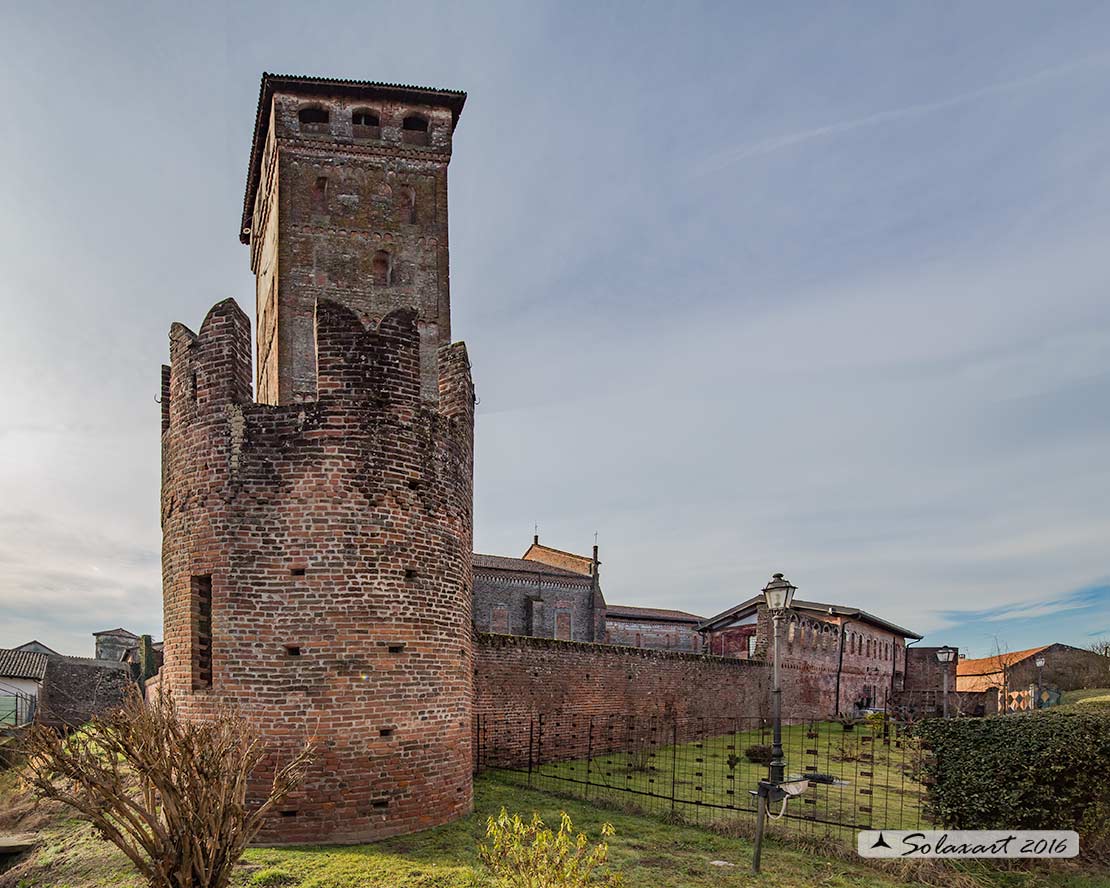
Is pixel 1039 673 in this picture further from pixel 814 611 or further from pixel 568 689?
pixel 568 689

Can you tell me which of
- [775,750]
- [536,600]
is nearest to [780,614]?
[775,750]

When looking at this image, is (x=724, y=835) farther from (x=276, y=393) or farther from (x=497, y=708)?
(x=276, y=393)

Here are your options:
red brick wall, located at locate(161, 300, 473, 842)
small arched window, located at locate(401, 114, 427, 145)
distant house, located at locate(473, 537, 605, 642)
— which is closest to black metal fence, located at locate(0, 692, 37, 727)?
distant house, located at locate(473, 537, 605, 642)

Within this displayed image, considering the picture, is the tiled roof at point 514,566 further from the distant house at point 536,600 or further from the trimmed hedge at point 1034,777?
the trimmed hedge at point 1034,777

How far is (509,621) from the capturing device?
143 feet

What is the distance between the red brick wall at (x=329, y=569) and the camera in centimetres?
949

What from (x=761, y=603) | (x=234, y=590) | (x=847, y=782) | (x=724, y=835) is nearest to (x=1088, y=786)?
(x=724, y=835)

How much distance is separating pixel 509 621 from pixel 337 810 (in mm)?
34756

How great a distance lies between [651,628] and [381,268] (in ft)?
105

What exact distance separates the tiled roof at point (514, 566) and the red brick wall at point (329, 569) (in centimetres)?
3300

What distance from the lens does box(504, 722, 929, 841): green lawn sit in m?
11.7

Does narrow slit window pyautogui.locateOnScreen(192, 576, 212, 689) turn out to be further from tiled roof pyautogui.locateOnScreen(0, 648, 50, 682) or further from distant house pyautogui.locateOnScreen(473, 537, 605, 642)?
distant house pyautogui.locateOnScreen(473, 537, 605, 642)

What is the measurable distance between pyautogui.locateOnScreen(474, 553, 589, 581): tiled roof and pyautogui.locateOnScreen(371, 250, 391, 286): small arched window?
20.0 m

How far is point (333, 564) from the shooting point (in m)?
9.77
